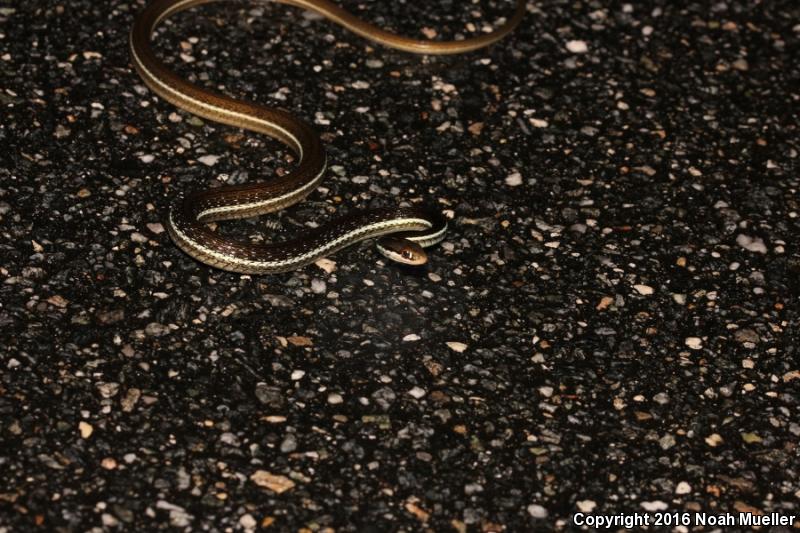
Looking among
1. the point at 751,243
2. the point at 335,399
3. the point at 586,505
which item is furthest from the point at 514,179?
the point at 586,505

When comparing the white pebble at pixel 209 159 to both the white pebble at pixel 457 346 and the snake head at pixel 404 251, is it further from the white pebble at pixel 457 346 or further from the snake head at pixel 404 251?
the white pebble at pixel 457 346

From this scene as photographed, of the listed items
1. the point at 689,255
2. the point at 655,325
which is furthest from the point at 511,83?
the point at 655,325

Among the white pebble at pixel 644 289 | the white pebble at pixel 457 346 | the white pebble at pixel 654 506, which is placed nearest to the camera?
the white pebble at pixel 654 506

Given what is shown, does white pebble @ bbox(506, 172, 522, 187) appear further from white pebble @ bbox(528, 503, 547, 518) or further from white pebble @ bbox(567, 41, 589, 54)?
white pebble @ bbox(528, 503, 547, 518)

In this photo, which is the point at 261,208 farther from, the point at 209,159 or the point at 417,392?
the point at 417,392

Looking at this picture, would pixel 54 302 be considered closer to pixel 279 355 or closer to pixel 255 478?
pixel 279 355

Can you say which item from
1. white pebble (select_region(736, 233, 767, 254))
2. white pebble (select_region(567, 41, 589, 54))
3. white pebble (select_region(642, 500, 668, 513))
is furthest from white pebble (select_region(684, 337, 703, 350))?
white pebble (select_region(567, 41, 589, 54))

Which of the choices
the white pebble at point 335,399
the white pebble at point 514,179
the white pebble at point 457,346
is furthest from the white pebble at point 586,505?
the white pebble at point 514,179
